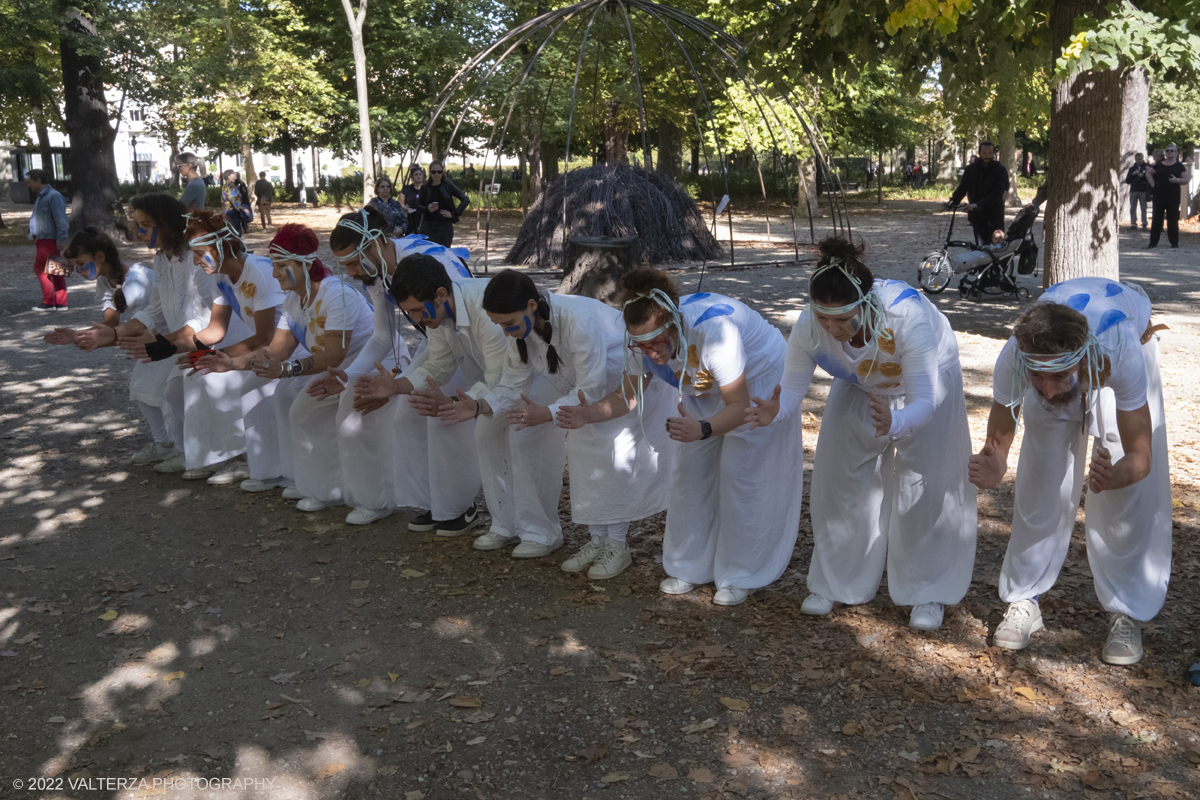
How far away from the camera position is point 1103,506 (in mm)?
3744

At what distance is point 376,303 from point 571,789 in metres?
2.88

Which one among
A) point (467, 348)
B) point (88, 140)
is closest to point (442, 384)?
point (467, 348)

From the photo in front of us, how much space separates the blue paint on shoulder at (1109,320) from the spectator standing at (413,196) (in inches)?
405

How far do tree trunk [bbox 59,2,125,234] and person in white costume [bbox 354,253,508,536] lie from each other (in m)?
17.6

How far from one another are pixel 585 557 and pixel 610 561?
149mm

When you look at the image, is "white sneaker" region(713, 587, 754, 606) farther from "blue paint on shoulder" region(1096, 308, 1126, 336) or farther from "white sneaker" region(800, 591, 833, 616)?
"blue paint on shoulder" region(1096, 308, 1126, 336)

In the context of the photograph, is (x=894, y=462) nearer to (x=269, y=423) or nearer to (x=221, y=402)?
(x=269, y=423)

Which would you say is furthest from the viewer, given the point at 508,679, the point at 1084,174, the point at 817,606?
the point at 1084,174

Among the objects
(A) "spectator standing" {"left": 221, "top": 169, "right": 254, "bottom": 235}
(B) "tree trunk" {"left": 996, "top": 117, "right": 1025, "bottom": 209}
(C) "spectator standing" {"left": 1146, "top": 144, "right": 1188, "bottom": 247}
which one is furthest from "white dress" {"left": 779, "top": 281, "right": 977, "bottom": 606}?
(B) "tree trunk" {"left": 996, "top": 117, "right": 1025, "bottom": 209}

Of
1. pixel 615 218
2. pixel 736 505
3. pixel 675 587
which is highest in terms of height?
pixel 615 218

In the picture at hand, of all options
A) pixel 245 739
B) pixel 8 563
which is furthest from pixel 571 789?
pixel 8 563

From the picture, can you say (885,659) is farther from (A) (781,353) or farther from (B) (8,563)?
(B) (8,563)

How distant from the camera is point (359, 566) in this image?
5074mm

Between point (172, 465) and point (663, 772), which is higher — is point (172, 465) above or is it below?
above
